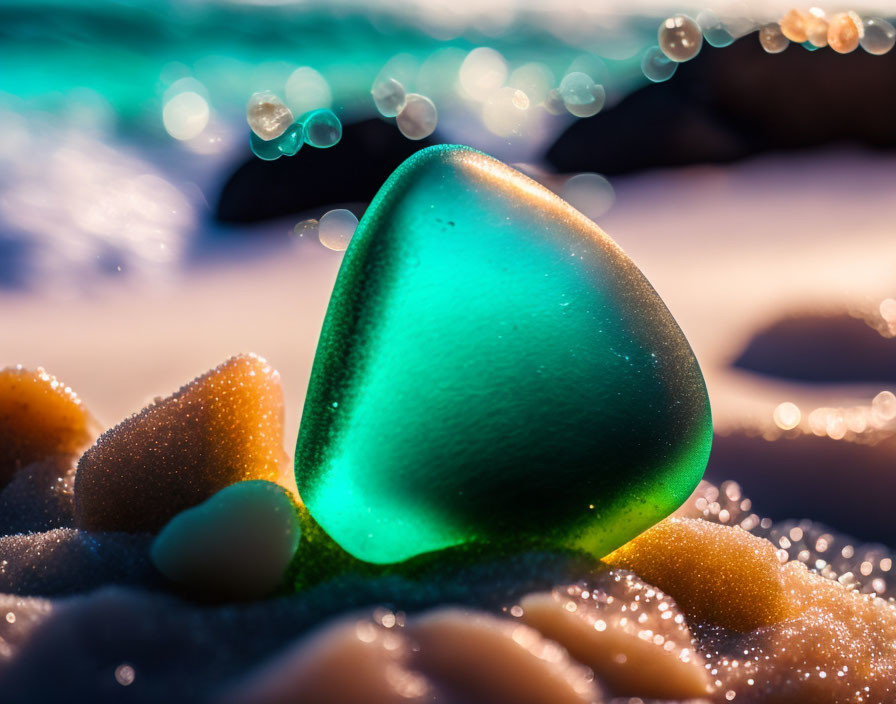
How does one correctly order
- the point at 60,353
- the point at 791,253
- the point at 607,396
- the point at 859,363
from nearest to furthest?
1. the point at 607,396
2. the point at 859,363
3. the point at 60,353
4. the point at 791,253

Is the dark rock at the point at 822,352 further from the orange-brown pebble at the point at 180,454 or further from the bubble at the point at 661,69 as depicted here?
the bubble at the point at 661,69

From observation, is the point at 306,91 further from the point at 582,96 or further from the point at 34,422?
the point at 34,422

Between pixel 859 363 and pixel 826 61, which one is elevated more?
pixel 826 61

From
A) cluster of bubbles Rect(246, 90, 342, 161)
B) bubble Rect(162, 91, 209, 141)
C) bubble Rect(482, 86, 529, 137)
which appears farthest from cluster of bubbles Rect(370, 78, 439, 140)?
bubble Rect(162, 91, 209, 141)

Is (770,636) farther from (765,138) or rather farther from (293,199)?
(765,138)

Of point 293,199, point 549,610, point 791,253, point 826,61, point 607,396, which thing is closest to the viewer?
point 549,610

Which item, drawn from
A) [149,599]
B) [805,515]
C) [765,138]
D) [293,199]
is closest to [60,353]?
[293,199]

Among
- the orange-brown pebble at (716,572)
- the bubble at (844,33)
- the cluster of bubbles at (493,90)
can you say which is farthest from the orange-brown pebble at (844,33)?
the orange-brown pebble at (716,572)

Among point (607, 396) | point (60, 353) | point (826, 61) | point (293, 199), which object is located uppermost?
point (826, 61)
